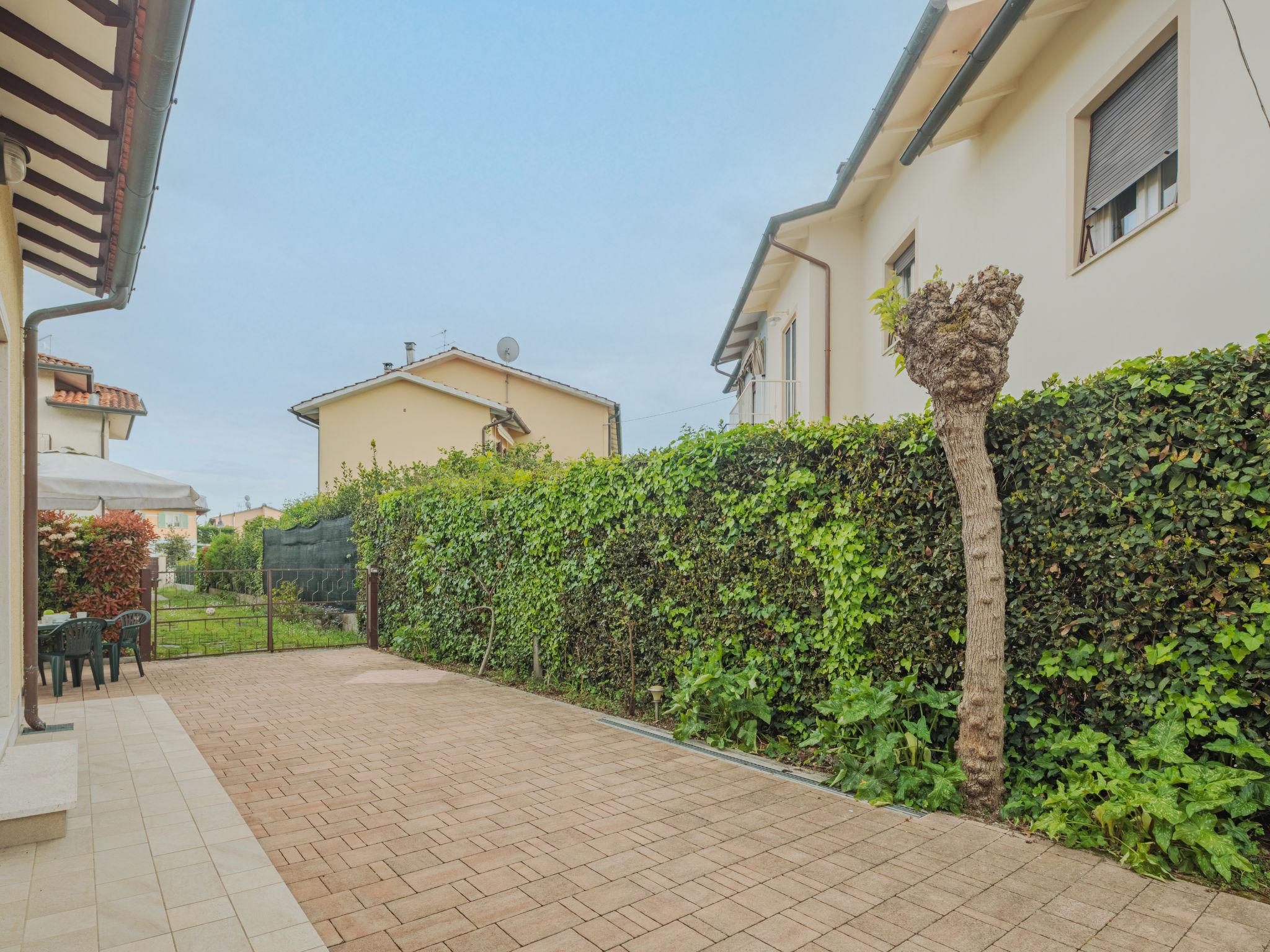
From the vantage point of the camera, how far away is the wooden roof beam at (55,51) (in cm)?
323

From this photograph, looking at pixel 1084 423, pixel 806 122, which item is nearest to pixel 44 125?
pixel 1084 423

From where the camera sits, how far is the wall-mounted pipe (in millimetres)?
11016

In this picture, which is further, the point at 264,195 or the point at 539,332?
the point at 539,332

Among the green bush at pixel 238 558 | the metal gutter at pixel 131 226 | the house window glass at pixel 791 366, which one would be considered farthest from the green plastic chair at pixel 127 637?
the house window glass at pixel 791 366

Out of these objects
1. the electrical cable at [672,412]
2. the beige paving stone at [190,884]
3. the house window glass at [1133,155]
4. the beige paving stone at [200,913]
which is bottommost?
the beige paving stone at [190,884]

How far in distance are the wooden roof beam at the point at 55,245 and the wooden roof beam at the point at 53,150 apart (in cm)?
173

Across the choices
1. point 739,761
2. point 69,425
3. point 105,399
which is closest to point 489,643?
point 739,761

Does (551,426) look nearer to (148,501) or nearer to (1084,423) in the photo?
(148,501)

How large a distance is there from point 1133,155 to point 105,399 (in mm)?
26652

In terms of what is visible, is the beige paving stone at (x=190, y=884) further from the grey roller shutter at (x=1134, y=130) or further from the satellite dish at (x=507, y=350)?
the satellite dish at (x=507, y=350)

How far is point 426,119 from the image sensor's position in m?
21.8

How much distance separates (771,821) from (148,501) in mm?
9080

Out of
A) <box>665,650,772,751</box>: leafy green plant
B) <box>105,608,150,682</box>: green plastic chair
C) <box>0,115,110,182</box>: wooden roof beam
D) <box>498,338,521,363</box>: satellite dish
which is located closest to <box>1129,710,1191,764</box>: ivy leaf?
<box>665,650,772,751</box>: leafy green plant

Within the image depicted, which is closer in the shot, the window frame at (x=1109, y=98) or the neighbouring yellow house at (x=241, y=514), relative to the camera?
the window frame at (x=1109, y=98)
